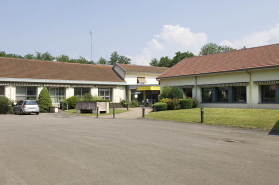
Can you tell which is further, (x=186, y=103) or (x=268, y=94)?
(x=186, y=103)

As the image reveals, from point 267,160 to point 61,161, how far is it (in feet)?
18.6

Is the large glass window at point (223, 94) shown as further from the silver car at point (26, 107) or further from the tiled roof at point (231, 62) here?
the silver car at point (26, 107)

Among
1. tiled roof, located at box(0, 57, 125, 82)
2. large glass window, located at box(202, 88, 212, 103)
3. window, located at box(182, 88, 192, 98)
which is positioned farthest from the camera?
tiled roof, located at box(0, 57, 125, 82)

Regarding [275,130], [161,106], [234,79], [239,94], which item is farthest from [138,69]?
[275,130]

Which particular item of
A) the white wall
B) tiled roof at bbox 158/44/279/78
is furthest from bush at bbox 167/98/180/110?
the white wall

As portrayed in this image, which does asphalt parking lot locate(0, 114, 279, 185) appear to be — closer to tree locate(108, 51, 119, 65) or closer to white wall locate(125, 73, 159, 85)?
white wall locate(125, 73, 159, 85)

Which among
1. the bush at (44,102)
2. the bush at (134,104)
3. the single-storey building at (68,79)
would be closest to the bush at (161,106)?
the single-storey building at (68,79)

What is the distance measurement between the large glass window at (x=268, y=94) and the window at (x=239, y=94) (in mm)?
1896

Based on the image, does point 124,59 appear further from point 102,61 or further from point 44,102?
point 44,102

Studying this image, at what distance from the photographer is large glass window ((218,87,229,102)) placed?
92.5 feet

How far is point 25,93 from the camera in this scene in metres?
34.9

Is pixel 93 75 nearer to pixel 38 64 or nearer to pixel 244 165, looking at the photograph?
pixel 38 64

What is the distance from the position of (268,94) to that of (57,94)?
26911 millimetres

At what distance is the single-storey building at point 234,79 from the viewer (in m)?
24.5
